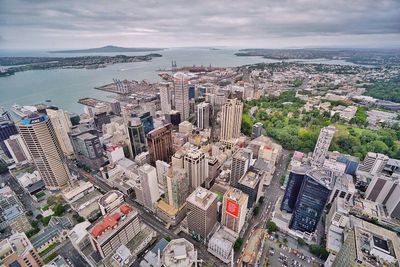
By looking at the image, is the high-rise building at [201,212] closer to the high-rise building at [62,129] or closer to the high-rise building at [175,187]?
the high-rise building at [175,187]

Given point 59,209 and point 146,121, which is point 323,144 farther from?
point 59,209

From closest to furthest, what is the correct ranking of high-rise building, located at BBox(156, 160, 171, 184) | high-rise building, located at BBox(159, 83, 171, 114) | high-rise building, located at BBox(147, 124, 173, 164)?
high-rise building, located at BBox(156, 160, 171, 184) < high-rise building, located at BBox(147, 124, 173, 164) < high-rise building, located at BBox(159, 83, 171, 114)

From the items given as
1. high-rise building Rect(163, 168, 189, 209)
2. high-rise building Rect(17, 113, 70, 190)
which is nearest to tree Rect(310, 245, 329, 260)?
high-rise building Rect(163, 168, 189, 209)

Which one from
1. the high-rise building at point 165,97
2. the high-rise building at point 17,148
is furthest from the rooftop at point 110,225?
the high-rise building at point 165,97

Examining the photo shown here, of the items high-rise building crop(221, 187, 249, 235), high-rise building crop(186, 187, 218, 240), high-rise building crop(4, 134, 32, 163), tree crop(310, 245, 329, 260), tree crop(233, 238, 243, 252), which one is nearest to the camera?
high-rise building crop(186, 187, 218, 240)

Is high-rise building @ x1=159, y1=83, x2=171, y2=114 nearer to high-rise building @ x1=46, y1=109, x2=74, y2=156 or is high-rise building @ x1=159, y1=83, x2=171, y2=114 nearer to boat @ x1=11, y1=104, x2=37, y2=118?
high-rise building @ x1=46, y1=109, x2=74, y2=156

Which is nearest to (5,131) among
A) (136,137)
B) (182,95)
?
(136,137)
